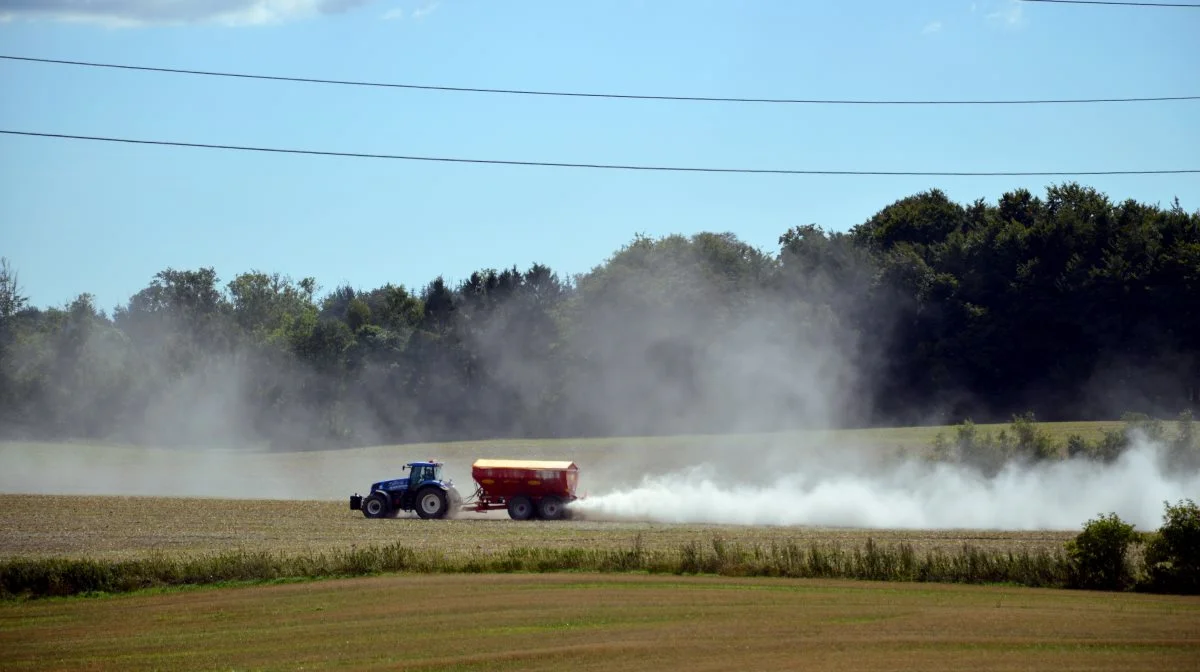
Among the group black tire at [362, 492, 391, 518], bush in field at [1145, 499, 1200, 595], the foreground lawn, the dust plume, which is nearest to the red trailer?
the dust plume

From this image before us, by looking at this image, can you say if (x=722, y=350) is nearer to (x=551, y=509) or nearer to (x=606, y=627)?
(x=551, y=509)

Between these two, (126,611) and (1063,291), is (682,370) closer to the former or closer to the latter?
(1063,291)

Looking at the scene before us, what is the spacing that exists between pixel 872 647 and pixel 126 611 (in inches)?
691

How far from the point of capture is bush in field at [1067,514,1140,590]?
27391 millimetres

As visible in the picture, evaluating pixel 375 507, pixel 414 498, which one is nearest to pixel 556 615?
pixel 414 498

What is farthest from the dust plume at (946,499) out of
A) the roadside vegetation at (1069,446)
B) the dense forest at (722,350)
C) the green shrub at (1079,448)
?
the dense forest at (722,350)

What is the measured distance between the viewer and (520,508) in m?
47.3

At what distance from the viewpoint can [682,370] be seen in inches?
3681

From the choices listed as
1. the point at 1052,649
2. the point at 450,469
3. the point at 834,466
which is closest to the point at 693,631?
the point at 1052,649

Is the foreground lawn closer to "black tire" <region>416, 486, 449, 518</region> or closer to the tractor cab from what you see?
"black tire" <region>416, 486, 449, 518</region>

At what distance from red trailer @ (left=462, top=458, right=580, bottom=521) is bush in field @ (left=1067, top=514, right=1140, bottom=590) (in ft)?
76.2

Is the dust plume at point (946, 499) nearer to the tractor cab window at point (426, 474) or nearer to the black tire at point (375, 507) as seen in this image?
the tractor cab window at point (426, 474)

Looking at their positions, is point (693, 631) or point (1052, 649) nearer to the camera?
point (1052, 649)

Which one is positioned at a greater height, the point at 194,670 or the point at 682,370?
the point at 682,370
